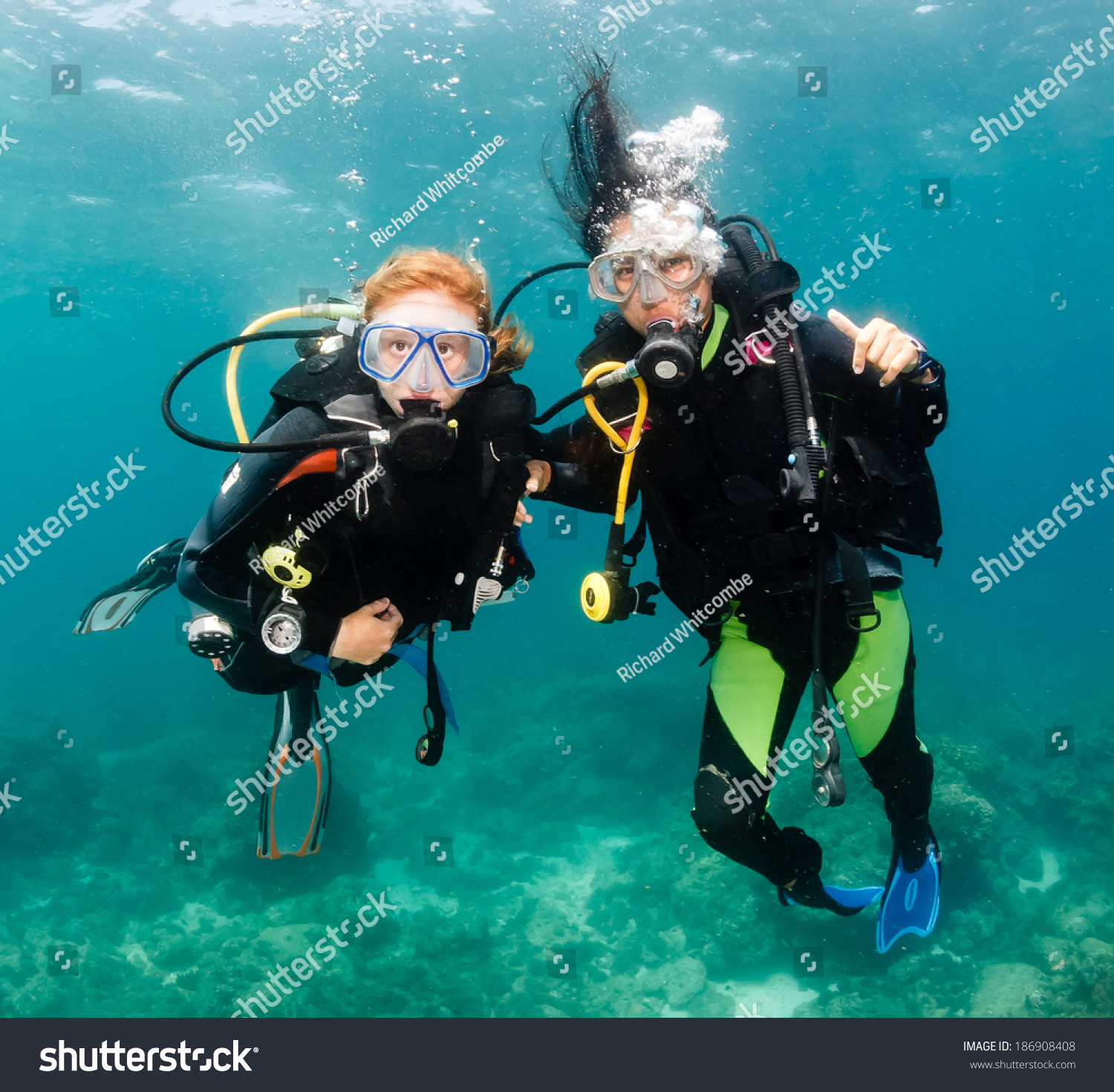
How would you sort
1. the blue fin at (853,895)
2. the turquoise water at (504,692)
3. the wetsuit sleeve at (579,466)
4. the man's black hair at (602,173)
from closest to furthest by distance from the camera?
1. the man's black hair at (602,173)
2. the wetsuit sleeve at (579,466)
3. the blue fin at (853,895)
4. the turquoise water at (504,692)

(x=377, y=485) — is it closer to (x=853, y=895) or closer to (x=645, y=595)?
(x=645, y=595)

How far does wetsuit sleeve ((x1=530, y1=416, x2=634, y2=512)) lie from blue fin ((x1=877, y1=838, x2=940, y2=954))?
115 inches

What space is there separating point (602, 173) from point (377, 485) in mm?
2238

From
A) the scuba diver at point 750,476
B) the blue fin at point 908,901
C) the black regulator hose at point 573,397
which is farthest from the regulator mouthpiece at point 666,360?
the blue fin at point 908,901

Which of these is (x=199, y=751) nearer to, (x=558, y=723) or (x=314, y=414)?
(x=558, y=723)

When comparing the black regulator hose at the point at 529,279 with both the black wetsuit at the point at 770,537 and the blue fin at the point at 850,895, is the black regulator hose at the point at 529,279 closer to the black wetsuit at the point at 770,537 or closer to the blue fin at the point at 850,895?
the black wetsuit at the point at 770,537

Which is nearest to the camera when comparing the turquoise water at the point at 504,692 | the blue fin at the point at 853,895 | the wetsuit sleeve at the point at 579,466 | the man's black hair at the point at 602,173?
the man's black hair at the point at 602,173

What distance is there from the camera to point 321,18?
42.7 feet

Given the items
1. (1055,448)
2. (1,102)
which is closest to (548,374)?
(1,102)

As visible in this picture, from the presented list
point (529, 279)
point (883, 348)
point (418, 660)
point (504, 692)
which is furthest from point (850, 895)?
point (504, 692)

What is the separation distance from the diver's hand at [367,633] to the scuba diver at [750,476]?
1.04 metres

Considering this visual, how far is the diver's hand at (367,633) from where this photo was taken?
344 cm

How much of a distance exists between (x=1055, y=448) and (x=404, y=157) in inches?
3533

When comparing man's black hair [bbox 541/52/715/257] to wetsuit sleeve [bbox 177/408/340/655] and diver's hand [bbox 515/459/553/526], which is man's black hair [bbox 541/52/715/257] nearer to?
diver's hand [bbox 515/459/553/526]
